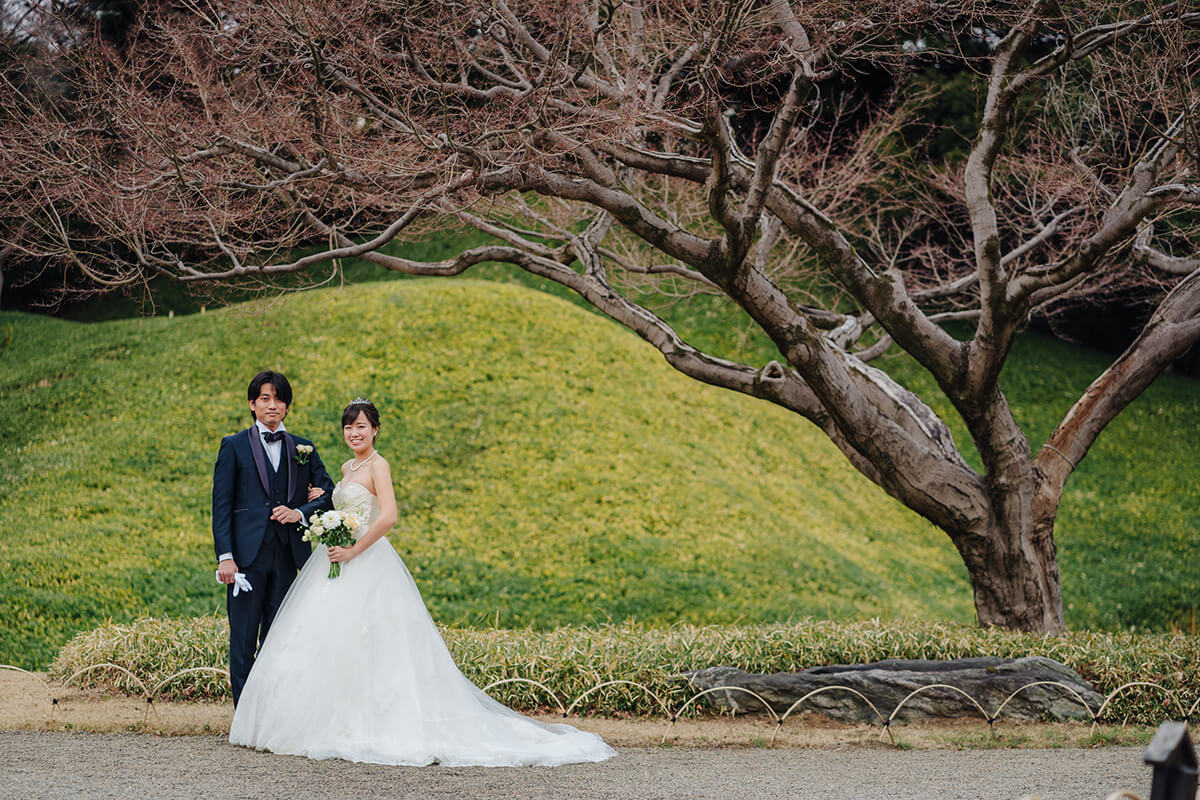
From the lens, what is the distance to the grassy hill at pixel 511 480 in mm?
11141

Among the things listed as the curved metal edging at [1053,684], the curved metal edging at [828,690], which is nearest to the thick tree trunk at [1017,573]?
the curved metal edging at [1053,684]

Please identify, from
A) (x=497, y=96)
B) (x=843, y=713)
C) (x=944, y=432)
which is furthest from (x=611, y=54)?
(x=843, y=713)

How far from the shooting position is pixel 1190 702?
22.9 ft

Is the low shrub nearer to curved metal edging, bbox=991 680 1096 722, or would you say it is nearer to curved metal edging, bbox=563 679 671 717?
curved metal edging, bbox=563 679 671 717

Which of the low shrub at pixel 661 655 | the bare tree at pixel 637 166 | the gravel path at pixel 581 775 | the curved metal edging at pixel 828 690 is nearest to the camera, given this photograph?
the gravel path at pixel 581 775

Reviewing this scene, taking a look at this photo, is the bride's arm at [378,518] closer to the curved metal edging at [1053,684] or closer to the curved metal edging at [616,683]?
the curved metal edging at [616,683]

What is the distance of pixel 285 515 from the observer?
5746mm

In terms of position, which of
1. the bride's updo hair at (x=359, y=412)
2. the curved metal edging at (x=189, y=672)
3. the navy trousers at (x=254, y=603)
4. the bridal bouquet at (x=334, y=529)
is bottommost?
the curved metal edging at (x=189, y=672)

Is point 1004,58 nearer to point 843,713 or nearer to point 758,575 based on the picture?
point 843,713

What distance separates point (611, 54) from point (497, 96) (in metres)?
1.29

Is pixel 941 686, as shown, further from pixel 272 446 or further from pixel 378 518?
pixel 272 446

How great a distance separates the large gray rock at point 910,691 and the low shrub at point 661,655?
0.97 feet

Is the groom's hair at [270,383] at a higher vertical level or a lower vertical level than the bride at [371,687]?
higher

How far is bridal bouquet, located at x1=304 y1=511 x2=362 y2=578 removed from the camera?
215 inches
